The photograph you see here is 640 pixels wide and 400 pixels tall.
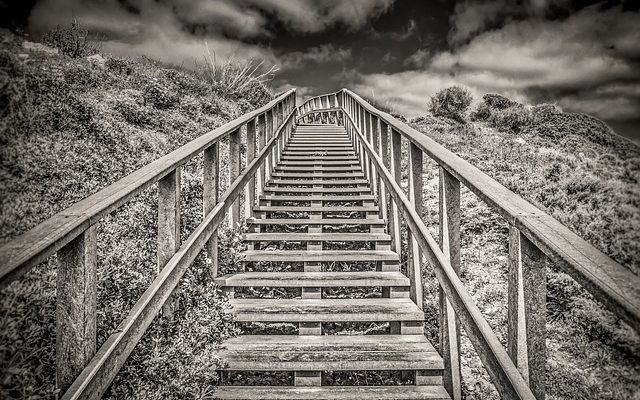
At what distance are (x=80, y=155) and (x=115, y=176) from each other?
666mm

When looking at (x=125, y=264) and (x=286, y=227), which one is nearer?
(x=125, y=264)

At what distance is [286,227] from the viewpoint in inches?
232

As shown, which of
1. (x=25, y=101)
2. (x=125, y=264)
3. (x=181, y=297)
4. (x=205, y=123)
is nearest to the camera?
(x=181, y=297)

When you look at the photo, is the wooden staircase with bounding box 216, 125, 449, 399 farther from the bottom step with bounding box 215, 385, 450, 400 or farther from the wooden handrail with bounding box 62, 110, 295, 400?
the wooden handrail with bounding box 62, 110, 295, 400

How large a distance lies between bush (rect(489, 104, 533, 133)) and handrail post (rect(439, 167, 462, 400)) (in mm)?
13454

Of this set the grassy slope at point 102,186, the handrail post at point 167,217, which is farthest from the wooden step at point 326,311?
the handrail post at point 167,217

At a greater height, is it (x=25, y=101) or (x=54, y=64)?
(x=54, y=64)

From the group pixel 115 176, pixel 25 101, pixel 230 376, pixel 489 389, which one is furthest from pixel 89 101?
pixel 489 389

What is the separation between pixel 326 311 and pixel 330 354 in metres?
0.53

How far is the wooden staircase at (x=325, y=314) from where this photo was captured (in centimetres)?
303

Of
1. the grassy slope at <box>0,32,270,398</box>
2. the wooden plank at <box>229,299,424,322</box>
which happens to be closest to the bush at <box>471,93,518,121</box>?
the grassy slope at <box>0,32,270,398</box>

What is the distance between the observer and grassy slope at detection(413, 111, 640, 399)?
296cm

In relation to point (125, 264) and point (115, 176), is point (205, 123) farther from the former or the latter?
point (125, 264)

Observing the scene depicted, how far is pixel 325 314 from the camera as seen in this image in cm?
361
